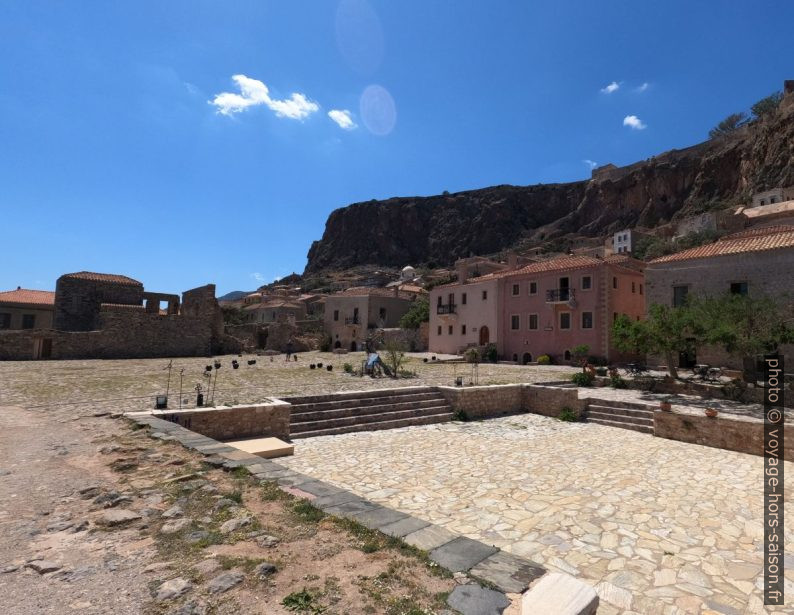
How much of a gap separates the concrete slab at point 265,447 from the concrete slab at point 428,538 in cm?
575

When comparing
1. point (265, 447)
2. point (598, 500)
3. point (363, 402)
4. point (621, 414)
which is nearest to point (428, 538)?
point (598, 500)

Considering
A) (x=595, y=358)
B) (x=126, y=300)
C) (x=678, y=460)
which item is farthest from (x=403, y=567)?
(x=126, y=300)

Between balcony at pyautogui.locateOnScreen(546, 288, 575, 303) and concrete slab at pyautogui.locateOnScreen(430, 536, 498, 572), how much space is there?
2985cm

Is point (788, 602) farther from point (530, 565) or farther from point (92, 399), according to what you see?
point (92, 399)

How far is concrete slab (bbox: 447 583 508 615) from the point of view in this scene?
2838mm

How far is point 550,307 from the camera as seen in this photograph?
32719 millimetres

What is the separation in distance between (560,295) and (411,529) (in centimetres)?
3049

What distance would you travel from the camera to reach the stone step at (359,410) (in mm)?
11664

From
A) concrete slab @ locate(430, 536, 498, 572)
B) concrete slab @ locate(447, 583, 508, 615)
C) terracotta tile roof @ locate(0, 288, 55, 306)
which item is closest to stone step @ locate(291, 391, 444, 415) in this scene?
concrete slab @ locate(430, 536, 498, 572)

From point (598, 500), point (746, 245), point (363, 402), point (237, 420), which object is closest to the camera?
point (598, 500)

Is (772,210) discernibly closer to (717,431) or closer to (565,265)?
(565,265)

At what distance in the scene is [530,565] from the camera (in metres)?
3.50

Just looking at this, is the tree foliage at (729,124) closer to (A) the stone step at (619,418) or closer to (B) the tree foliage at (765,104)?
(B) the tree foliage at (765,104)

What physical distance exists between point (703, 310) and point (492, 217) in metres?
94.3
